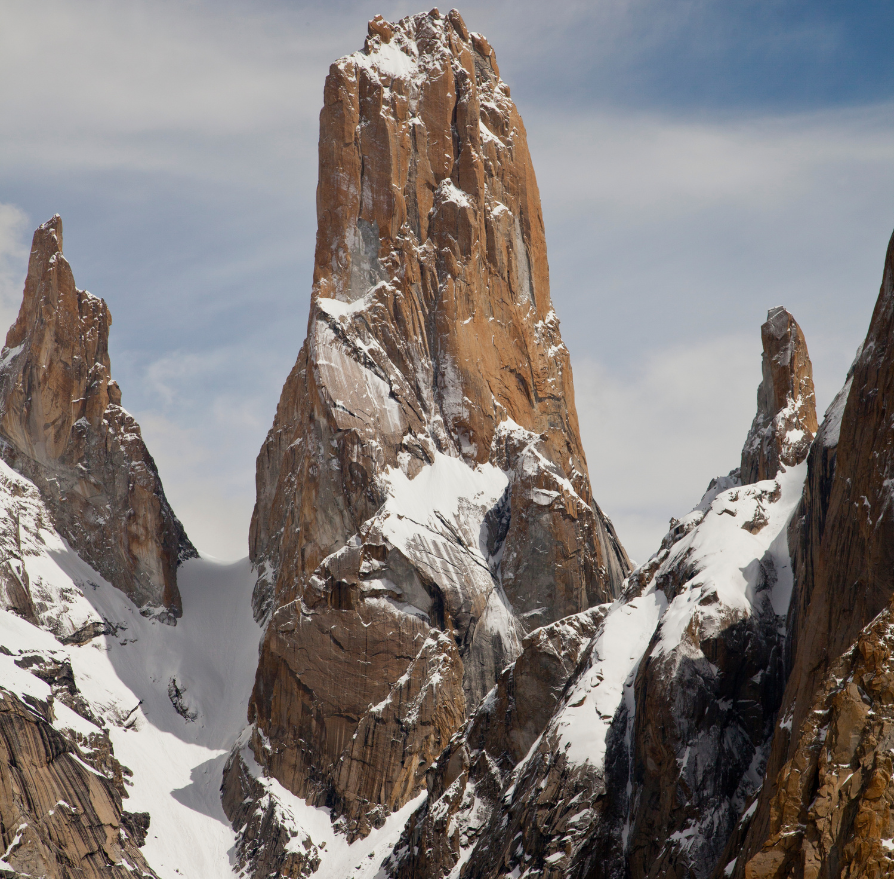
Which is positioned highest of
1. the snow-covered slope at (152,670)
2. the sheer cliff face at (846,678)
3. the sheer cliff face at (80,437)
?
the sheer cliff face at (80,437)

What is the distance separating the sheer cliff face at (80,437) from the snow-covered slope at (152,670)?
2293 millimetres

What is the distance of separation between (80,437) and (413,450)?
126 ft

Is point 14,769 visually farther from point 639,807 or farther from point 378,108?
point 378,108

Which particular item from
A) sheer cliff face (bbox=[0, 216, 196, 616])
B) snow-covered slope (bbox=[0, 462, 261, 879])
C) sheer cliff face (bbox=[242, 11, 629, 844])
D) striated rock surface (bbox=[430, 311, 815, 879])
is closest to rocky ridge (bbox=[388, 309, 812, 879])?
striated rock surface (bbox=[430, 311, 815, 879])

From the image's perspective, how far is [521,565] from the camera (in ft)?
330

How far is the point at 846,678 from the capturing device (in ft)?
118

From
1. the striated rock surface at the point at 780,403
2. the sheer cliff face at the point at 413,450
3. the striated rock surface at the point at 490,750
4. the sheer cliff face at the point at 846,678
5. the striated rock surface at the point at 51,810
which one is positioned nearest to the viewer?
the sheer cliff face at the point at 846,678

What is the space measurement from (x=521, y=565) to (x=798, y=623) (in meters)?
47.7

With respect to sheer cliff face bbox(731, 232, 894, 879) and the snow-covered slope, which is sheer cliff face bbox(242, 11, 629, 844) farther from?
sheer cliff face bbox(731, 232, 894, 879)

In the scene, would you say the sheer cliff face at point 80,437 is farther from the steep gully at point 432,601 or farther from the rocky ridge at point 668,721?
the rocky ridge at point 668,721

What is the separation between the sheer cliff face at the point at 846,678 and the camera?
33.7 metres

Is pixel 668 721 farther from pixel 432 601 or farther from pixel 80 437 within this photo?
pixel 80 437

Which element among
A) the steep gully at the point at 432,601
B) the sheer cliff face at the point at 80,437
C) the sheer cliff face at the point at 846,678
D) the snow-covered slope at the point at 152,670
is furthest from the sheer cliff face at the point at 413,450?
the sheer cliff face at the point at 846,678

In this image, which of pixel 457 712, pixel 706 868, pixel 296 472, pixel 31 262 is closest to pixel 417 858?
pixel 457 712
